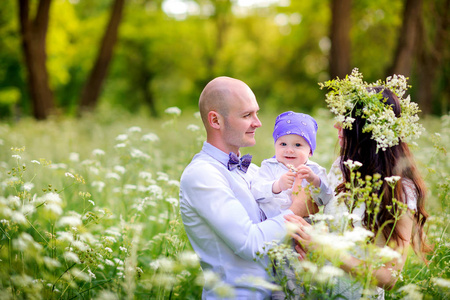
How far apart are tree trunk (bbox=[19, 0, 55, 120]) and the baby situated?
489 inches

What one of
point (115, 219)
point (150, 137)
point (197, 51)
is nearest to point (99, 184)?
point (115, 219)

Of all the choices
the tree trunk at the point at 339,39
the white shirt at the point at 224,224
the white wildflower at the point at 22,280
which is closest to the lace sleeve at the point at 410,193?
the white shirt at the point at 224,224

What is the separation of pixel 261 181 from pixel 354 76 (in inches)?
41.2

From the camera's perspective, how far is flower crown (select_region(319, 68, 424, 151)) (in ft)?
9.24

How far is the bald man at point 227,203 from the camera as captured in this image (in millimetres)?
2758

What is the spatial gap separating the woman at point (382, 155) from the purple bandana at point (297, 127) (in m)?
0.28

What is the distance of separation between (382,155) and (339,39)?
35.3 feet

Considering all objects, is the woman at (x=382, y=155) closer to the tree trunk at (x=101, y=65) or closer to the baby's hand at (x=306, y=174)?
the baby's hand at (x=306, y=174)

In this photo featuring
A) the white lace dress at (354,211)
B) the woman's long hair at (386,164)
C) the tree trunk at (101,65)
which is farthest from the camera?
the tree trunk at (101,65)

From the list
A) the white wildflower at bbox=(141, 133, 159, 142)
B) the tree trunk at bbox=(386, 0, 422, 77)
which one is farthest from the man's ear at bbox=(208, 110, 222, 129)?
the tree trunk at bbox=(386, 0, 422, 77)

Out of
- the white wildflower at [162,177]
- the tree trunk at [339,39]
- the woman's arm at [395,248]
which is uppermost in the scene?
the tree trunk at [339,39]

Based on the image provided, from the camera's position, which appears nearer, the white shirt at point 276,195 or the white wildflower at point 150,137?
the white shirt at point 276,195

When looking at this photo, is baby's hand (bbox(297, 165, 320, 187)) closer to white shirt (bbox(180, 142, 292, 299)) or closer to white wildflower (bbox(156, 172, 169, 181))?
white shirt (bbox(180, 142, 292, 299))

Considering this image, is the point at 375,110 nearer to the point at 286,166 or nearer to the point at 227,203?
the point at 286,166
